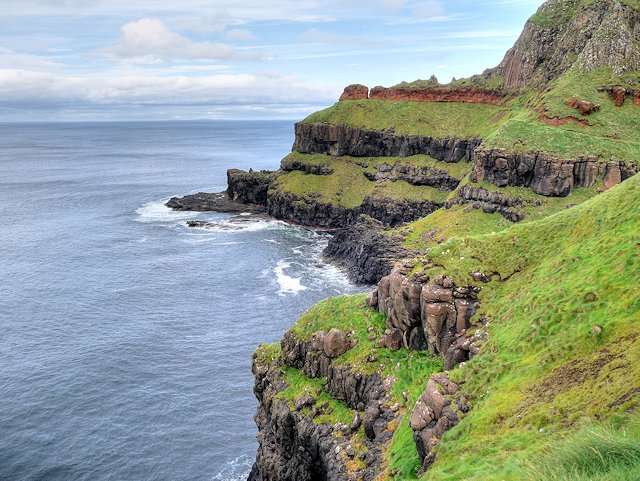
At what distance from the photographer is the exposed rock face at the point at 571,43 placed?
135500 millimetres

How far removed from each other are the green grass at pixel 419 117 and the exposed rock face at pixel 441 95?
2.14 metres

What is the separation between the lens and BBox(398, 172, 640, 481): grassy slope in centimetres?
2897

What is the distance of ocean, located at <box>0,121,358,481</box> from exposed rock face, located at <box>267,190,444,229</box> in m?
10.1

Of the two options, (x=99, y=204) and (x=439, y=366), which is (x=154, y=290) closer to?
(x=439, y=366)

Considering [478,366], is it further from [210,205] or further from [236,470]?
[210,205]

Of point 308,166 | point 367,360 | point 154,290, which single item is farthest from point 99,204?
point 367,360

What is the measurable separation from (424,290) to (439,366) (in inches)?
212

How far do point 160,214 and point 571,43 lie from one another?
119 metres

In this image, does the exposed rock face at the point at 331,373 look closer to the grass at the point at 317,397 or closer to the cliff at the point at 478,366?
the cliff at the point at 478,366

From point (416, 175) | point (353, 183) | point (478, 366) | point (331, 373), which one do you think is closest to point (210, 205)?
point (353, 183)

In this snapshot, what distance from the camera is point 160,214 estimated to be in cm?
17675

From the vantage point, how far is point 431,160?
555ft

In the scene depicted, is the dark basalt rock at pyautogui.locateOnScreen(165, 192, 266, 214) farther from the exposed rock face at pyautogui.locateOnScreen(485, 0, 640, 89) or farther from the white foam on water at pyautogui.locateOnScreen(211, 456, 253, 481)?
the white foam on water at pyautogui.locateOnScreen(211, 456, 253, 481)

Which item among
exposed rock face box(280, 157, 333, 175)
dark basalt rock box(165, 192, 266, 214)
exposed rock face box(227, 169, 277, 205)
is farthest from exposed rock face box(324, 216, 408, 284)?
exposed rock face box(227, 169, 277, 205)
